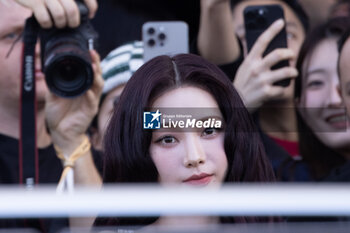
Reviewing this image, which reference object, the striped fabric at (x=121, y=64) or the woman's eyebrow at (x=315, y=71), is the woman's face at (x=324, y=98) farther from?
the striped fabric at (x=121, y=64)

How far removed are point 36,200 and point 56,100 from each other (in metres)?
0.38

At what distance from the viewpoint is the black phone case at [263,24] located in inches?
96.8

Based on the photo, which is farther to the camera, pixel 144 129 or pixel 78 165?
pixel 78 165

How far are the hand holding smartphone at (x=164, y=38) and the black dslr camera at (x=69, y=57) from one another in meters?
0.17

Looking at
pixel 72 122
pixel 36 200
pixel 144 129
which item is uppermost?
pixel 72 122

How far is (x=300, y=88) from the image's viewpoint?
2.46m

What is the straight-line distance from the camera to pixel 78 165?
243 centimetres

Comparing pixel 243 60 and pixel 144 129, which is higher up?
pixel 243 60

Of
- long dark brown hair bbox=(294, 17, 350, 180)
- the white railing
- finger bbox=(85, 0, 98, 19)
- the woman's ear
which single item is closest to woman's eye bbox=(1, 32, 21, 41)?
finger bbox=(85, 0, 98, 19)

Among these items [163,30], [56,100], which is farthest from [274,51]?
[56,100]

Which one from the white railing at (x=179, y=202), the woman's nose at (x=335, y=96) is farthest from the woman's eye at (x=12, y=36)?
the woman's nose at (x=335, y=96)

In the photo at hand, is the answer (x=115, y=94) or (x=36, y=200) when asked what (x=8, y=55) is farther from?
(x=36, y=200)

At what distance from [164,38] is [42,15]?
376 millimetres

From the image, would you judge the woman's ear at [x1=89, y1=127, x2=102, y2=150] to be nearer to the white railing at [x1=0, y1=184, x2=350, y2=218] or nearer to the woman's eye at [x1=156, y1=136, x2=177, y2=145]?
the white railing at [x1=0, y1=184, x2=350, y2=218]
